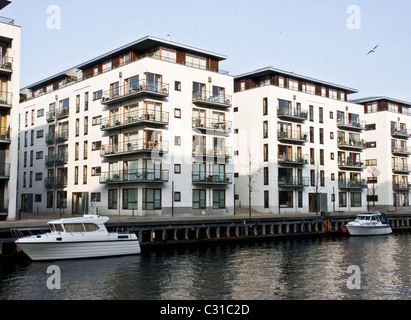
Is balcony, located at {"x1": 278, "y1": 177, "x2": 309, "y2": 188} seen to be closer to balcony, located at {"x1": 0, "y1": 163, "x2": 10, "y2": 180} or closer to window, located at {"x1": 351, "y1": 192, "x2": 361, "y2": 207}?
window, located at {"x1": 351, "y1": 192, "x2": 361, "y2": 207}

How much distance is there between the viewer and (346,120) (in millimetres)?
72188

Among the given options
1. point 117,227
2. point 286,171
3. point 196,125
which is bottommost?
point 117,227

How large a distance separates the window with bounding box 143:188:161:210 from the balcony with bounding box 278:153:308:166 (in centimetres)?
1910

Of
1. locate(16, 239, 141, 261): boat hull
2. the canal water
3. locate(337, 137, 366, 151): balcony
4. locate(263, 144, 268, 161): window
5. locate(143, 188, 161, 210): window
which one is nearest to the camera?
the canal water

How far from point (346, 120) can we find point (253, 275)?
51798mm

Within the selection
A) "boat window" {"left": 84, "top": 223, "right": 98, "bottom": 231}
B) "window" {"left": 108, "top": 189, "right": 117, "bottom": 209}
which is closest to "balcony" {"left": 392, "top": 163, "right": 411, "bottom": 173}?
"window" {"left": 108, "top": 189, "right": 117, "bottom": 209}

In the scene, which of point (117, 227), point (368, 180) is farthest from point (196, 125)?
point (368, 180)

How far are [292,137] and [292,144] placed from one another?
120 centimetres

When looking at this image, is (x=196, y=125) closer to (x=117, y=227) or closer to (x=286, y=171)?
(x=286, y=171)

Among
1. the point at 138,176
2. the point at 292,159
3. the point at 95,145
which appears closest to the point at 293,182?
the point at 292,159

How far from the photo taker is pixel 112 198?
5400 cm

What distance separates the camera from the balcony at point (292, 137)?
205 feet

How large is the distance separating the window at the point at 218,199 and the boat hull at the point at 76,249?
23.3 metres

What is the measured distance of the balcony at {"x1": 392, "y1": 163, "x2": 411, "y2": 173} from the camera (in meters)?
80.5
